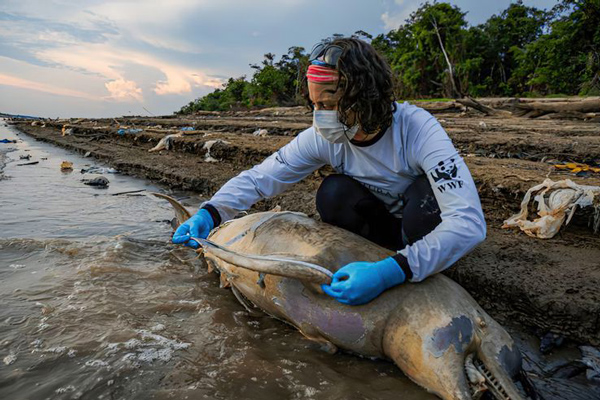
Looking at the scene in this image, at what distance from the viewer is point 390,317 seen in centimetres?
183

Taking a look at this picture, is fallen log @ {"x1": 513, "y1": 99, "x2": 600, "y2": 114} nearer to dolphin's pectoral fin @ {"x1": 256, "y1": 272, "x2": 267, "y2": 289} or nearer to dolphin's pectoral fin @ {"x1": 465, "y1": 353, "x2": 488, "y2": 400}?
dolphin's pectoral fin @ {"x1": 465, "y1": 353, "x2": 488, "y2": 400}

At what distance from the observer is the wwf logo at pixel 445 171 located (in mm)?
1868

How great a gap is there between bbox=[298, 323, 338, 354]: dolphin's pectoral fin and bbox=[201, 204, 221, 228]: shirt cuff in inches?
37.7

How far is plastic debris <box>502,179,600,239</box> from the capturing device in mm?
2908

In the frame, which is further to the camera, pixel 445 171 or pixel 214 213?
pixel 214 213

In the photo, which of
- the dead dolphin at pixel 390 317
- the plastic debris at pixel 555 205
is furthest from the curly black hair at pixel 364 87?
the plastic debris at pixel 555 205

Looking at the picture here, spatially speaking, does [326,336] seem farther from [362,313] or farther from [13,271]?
[13,271]

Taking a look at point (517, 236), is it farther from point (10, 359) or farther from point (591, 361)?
point (10, 359)

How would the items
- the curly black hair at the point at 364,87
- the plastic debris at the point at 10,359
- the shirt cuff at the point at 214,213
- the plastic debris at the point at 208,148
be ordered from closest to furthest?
1. the plastic debris at the point at 10,359
2. the curly black hair at the point at 364,87
3. the shirt cuff at the point at 214,213
4. the plastic debris at the point at 208,148

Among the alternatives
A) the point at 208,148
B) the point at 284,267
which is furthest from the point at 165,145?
Answer: the point at 284,267

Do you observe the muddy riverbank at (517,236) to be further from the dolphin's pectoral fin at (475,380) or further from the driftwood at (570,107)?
the driftwood at (570,107)

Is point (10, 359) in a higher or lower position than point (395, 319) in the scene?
lower

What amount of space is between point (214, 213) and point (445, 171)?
150cm

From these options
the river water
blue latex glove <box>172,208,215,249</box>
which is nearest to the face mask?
blue latex glove <box>172,208,215,249</box>
